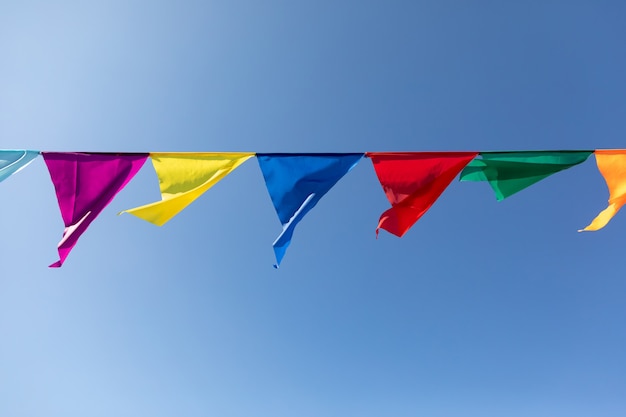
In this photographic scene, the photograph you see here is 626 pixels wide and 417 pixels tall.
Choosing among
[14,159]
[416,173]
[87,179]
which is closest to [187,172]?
[87,179]

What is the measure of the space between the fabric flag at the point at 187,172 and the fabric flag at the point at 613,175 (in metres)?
2.93

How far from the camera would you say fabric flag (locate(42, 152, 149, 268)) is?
3676 millimetres

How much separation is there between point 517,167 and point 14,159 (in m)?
4.24

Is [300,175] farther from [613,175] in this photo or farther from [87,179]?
[613,175]

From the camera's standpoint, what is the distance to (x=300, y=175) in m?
3.78

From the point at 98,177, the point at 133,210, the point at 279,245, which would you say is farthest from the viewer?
the point at 98,177

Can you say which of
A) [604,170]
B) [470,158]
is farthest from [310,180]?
[604,170]

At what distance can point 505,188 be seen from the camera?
3.89 metres

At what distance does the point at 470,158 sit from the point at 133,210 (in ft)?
8.92

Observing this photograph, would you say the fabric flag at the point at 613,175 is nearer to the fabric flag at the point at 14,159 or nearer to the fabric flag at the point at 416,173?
the fabric flag at the point at 416,173

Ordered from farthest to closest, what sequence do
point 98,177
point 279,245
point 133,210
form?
point 98,177
point 279,245
point 133,210

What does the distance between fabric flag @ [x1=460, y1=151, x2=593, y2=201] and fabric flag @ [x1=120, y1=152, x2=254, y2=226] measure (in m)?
1.98

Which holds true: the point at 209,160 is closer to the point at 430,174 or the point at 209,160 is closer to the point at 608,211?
the point at 430,174

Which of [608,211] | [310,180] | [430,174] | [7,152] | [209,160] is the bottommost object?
[608,211]
